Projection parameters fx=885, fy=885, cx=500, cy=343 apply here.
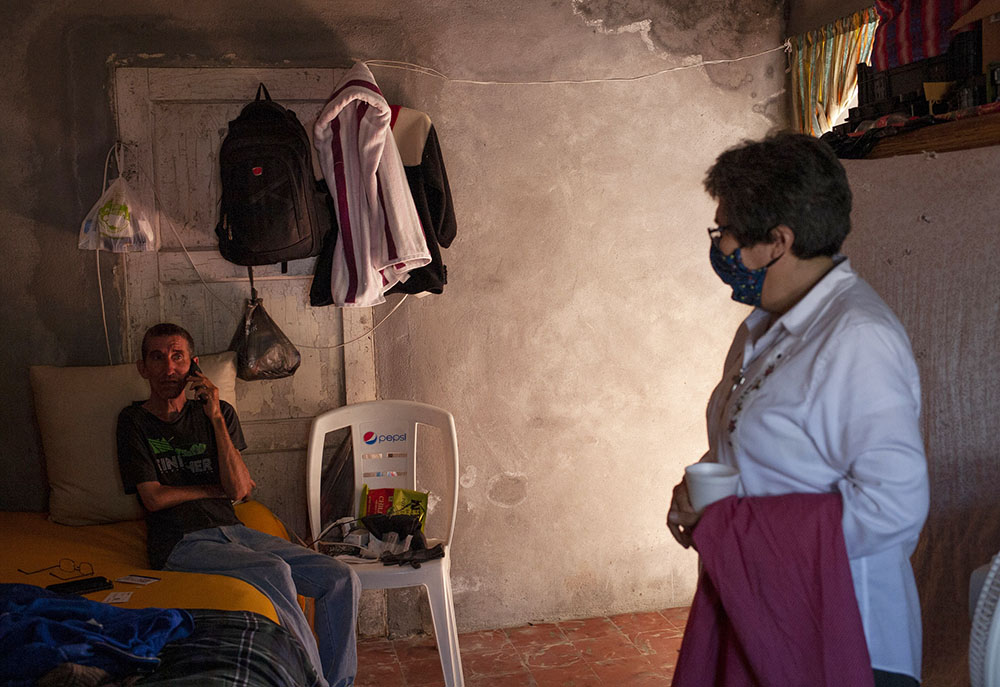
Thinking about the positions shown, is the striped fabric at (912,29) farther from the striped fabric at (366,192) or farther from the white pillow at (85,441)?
the white pillow at (85,441)

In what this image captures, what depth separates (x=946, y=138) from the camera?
2371 mm

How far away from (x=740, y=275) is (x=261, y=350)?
2.01 meters

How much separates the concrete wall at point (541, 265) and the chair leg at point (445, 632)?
26.3 inches

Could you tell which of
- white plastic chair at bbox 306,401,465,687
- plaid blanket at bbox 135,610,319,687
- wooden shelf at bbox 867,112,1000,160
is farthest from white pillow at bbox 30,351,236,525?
wooden shelf at bbox 867,112,1000,160

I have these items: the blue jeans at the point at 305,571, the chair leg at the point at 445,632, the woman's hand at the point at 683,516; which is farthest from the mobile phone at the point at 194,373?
the woman's hand at the point at 683,516

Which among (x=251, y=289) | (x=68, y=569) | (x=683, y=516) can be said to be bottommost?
(x=68, y=569)

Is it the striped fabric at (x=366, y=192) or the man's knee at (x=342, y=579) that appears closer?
the man's knee at (x=342, y=579)

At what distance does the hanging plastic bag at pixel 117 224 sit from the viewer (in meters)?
3.16

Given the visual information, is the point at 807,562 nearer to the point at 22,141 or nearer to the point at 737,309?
the point at 737,309

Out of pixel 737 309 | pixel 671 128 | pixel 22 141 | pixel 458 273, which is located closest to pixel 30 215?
pixel 22 141

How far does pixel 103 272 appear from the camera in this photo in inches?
132

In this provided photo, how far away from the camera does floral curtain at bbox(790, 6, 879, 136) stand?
3307 mm

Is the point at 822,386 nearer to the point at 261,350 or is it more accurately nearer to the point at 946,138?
the point at 946,138

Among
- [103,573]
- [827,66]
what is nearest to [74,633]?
[103,573]
